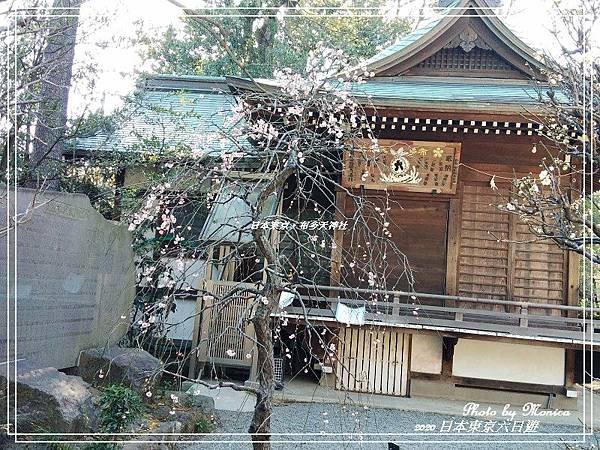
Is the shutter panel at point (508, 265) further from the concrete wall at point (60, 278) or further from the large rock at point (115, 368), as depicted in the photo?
the concrete wall at point (60, 278)

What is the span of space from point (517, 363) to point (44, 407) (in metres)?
5.97

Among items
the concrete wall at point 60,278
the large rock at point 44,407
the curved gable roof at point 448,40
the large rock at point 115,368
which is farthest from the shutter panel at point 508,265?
the large rock at point 44,407

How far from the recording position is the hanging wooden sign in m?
6.70

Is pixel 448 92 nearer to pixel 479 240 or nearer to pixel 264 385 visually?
pixel 479 240

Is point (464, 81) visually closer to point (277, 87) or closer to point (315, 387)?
point (277, 87)

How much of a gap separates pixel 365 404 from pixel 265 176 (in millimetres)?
3997

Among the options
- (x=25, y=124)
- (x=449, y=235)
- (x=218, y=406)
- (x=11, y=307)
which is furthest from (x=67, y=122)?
(x=449, y=235)

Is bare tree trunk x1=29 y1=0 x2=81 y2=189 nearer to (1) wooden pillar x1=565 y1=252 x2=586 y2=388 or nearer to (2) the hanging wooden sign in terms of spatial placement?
(2) the hanging wooden sign

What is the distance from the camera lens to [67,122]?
7309mm

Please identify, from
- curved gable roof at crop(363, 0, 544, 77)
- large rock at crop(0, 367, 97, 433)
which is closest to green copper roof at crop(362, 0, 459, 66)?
curved gable roof at crop(363, 0, 544, 77)

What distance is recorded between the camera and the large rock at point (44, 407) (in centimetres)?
344

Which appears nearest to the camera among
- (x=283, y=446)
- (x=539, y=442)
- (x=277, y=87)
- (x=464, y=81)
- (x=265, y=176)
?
(x=265, y=176)

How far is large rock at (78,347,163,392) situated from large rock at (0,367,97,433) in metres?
1.06

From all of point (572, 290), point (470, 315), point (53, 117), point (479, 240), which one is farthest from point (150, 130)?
point (572, 290)
